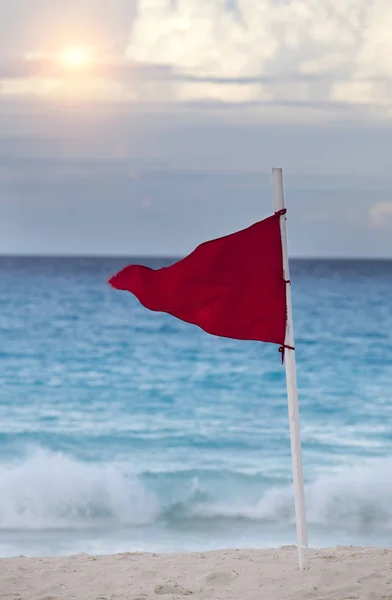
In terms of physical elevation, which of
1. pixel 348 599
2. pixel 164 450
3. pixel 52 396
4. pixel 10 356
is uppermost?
pixel 10 356

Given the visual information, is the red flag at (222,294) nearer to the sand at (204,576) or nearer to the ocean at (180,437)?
the sand at (204,576)

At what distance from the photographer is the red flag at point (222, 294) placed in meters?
5.27

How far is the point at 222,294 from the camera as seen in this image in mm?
5289

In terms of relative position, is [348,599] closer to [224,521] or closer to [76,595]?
[76,595]

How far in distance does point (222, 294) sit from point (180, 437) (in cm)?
1015

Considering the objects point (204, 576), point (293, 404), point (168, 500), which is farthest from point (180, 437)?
point (293, 404)

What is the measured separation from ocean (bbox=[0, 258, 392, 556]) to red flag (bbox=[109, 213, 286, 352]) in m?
3.42

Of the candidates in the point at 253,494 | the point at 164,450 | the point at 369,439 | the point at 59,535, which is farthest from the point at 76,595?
the point at 369,439

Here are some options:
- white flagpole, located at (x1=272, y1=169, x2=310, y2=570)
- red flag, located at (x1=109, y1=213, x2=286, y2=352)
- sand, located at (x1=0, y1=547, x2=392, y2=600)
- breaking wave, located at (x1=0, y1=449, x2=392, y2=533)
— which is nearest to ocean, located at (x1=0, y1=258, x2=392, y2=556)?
breaking wave, located at (x1=0, y1=449, x2=392, y2=533)

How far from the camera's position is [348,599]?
196 inches

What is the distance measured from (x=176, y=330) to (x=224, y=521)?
2237 cm

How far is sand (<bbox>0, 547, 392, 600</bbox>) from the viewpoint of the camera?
5273 millimetres

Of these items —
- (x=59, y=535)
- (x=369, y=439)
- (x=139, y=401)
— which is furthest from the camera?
(x=139, y=401)

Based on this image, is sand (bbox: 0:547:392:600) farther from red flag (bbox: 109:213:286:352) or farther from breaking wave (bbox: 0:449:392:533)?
breaking wave (bbox: 0:449:392:533)
